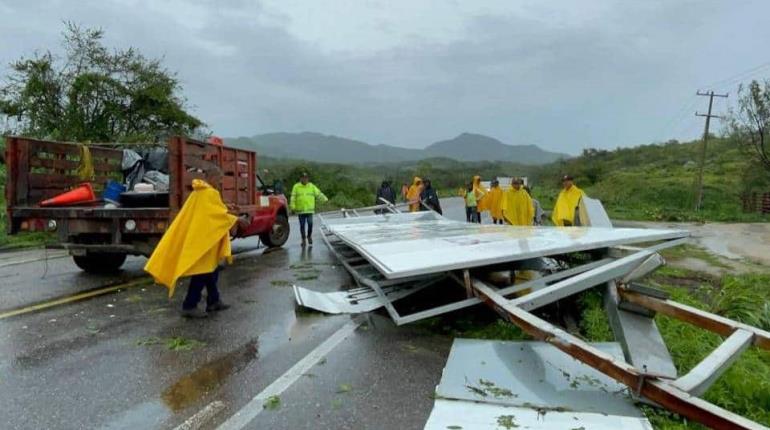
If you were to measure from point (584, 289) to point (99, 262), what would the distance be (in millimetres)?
7452

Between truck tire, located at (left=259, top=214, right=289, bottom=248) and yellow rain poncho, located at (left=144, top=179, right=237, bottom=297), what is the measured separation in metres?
6.23

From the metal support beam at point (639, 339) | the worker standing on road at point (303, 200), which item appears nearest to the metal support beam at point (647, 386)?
the metal support beam at point (639, 339)

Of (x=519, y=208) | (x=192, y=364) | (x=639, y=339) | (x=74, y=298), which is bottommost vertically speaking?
(x=74, y=298)

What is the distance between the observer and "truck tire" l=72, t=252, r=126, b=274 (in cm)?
896

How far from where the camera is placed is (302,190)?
13.0m

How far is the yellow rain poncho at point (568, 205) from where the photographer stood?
9.25 metres

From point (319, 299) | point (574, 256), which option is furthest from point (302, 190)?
point (574, 256)

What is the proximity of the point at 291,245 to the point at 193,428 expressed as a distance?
9.73m

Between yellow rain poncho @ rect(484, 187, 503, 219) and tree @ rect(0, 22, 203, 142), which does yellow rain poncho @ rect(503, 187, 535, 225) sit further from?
tree @ rect(0, 22, 203, 142)

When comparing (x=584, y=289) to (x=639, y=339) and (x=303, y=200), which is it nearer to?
(x=639, y=339)

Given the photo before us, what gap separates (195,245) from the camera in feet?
19.2

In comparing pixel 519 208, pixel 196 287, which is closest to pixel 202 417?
pixel 196 287

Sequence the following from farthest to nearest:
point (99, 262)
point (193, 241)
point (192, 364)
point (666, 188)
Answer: point (666, 188) → point (99, 262) → point (193, 241) → point (192, 364)

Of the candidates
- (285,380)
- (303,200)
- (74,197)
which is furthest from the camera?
(303,200)
